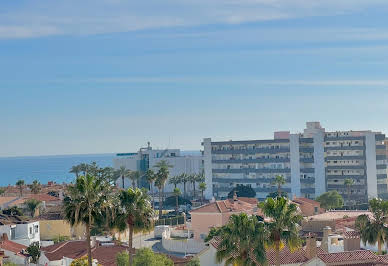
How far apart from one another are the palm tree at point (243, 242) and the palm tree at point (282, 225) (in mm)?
868

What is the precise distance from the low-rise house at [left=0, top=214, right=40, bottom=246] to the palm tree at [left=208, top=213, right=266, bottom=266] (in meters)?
57.3

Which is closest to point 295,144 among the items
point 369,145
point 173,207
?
point 369,145

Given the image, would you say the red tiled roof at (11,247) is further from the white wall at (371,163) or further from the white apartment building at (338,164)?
the white wall at (371,163)

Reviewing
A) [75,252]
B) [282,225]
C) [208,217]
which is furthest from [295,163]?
[282,225]

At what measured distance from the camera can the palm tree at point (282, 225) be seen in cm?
5028

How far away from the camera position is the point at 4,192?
176 metres

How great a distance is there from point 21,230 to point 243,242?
6092 centimetres

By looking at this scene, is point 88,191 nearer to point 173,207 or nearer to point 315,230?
point 315,230

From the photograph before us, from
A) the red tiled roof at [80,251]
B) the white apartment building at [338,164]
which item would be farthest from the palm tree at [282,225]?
the white apartment building at [338,164]

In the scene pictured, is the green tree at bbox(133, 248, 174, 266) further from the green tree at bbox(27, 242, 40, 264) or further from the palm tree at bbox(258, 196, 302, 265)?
the green tree at bbox(27, 242, 40, 264)

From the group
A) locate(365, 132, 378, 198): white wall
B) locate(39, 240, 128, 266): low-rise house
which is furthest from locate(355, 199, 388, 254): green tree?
locate(365, 132, 378, 198): white wall

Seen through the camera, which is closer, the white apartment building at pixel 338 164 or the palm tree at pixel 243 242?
the palm tree at pixel 243 242

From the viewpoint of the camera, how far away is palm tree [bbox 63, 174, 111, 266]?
164 feet

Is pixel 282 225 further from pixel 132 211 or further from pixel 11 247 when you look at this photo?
pixel 11 247
